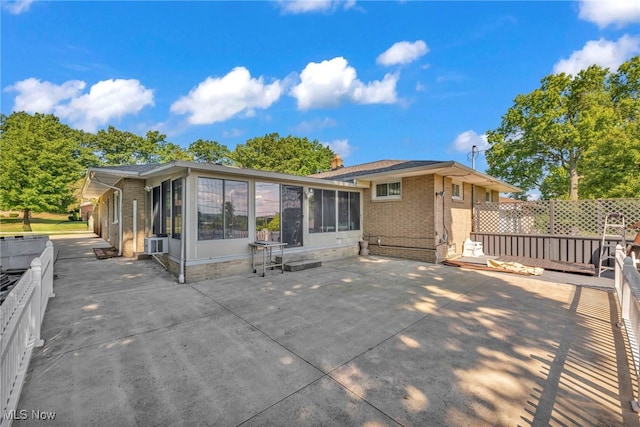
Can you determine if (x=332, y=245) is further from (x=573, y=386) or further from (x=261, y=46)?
(x=261, y=46)

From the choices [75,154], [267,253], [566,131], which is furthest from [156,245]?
[75,154]

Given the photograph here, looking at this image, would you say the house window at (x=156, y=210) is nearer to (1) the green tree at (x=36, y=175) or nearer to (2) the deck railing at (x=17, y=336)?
(2) the deck railing at (x=17, y=336)

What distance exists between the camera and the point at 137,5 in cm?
833

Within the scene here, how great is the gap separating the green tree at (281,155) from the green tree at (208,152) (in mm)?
1953

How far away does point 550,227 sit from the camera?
8.58 metres

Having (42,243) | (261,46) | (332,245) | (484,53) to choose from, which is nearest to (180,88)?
(261,46)

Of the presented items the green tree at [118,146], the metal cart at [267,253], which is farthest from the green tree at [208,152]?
the metal cart at [267,253]

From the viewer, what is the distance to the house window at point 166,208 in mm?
7188

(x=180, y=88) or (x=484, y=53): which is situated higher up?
(x=180, y=88)

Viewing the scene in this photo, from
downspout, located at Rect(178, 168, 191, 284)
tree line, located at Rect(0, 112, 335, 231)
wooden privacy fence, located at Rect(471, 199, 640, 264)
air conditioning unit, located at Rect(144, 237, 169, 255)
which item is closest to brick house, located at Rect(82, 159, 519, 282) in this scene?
downspout, located at Rect(178, 168, 191, 284)

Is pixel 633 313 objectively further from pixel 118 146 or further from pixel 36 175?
pixel 118 146

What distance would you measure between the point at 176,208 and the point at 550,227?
11377 millimetres

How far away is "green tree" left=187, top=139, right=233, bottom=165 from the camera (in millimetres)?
34125

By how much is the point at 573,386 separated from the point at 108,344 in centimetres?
488
